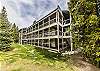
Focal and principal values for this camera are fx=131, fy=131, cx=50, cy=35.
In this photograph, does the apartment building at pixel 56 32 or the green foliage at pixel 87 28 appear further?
the apartment building at pixel 56 32

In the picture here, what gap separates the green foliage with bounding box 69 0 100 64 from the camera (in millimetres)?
13125

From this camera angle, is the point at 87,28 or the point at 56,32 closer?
the point at 87,28

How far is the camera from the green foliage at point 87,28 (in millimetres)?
13125

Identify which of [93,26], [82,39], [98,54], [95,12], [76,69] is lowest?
[76,69]

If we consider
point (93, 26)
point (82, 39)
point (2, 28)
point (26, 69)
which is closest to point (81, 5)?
point (93, 26)

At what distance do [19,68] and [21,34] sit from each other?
47615 mm

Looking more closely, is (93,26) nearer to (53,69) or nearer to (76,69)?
(76,69)

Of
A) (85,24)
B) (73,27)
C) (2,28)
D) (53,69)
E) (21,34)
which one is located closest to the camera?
(53,69)

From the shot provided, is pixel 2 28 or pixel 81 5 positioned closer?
pixel 81 5

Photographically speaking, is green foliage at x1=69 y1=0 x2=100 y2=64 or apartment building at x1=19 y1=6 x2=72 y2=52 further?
apartment building at x1=19 y1=6 x2=72 y2=52

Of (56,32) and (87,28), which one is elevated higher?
(56,32)

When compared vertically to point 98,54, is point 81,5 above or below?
above

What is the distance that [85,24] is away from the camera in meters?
14.4

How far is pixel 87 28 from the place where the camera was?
46.2ft
